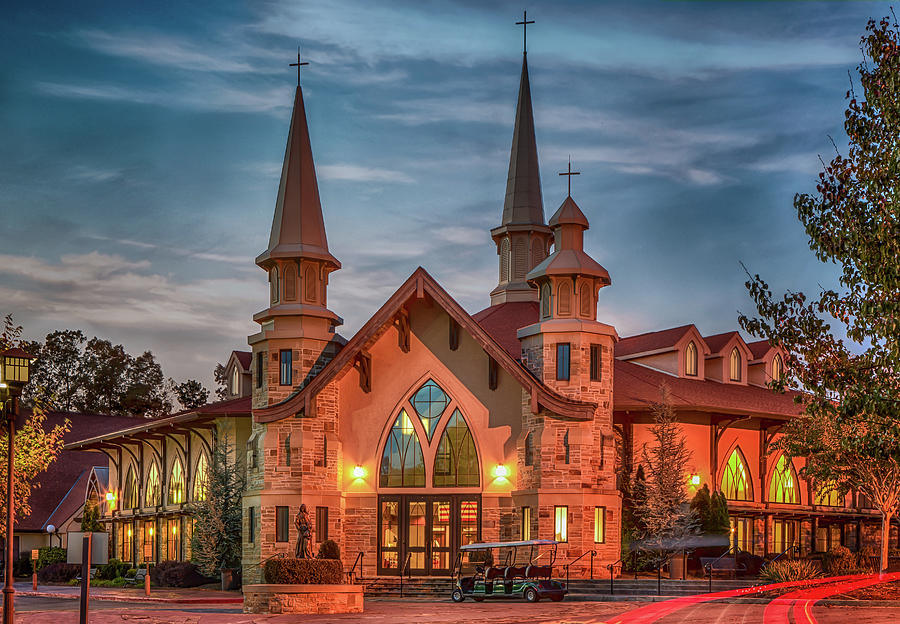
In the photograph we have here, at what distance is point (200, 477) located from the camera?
47625 mm

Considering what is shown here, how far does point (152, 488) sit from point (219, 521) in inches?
476

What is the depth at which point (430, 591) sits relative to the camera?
36.0 m

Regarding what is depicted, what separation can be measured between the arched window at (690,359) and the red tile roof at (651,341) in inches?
25.3

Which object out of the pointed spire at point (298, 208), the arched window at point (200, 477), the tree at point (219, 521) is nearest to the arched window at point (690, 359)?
the pointed spire at point (298, 208)

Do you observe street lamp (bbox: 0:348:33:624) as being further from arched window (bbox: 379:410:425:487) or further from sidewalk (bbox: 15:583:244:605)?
arched window (bbox: 379:410:425:487)

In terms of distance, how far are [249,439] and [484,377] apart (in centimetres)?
825

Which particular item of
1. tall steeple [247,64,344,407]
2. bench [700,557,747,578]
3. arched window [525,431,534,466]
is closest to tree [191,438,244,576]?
tall steeple [247,64,344,407]

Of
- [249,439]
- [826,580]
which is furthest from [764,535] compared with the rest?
[249,439]

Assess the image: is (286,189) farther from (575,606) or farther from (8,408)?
(8,408)

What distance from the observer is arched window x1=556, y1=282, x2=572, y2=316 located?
38.3 metres

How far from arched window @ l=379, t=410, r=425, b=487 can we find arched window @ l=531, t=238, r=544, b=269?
46.4 ft

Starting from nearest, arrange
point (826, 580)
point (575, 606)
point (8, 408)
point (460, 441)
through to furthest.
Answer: point (8, 408)
point (575, 606)
point (826, 580)
point (460, 441)

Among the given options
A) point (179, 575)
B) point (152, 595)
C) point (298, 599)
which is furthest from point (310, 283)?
point (298, 599)

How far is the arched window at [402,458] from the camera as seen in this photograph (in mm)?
40031
